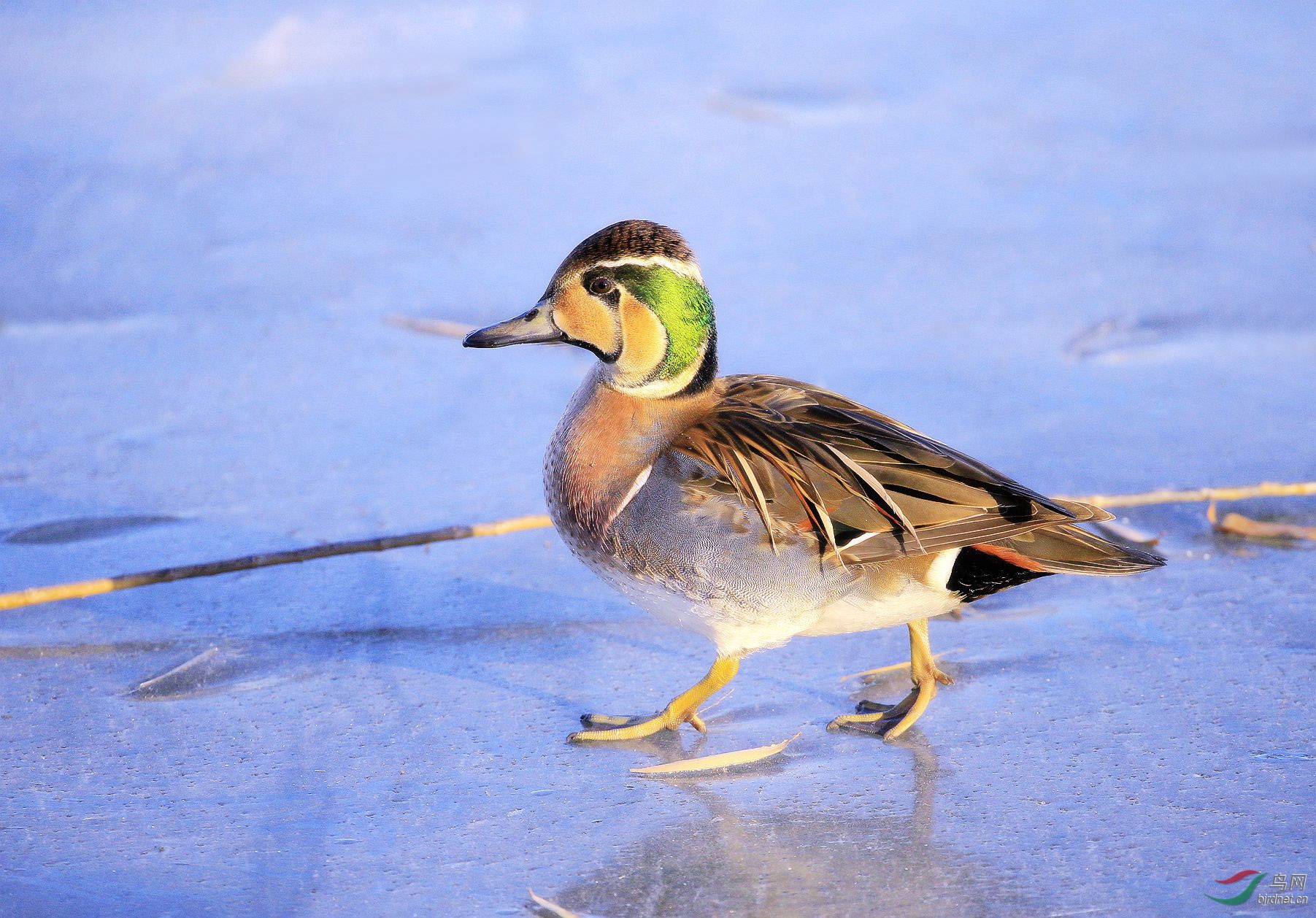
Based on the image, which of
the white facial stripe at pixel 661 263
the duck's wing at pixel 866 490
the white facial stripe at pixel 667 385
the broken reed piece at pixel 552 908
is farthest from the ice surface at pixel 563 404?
the white facial stripe at pixel 661 263

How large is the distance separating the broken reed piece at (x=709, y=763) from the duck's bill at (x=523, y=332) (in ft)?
3.59

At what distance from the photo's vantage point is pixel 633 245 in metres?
3.57

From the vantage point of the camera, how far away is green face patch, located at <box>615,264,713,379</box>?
3.59 metres

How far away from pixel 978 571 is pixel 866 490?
1.09 feet

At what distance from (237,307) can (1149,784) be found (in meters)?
4.59

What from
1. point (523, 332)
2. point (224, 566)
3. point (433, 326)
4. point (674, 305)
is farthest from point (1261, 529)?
point (433, 326)

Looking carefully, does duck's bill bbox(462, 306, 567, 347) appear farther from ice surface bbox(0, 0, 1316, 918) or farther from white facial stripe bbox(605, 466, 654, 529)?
ice surface bbox(0, 0, 1316, 918)

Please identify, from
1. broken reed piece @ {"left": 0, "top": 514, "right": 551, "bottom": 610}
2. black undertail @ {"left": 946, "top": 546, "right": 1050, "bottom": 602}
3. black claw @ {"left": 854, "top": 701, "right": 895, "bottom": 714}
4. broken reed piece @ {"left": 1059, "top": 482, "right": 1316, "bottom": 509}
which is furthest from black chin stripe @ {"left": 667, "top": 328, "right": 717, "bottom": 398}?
broken reed piece @ {"left": 1059, "top": 482, "right": 1316, "bottom": 509}

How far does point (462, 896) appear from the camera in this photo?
273 centimetres

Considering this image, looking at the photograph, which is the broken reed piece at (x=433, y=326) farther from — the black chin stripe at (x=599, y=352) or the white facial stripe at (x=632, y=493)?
the white facial stripe at (x=632, y=493)

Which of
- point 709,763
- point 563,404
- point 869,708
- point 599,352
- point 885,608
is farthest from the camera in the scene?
point 563,404

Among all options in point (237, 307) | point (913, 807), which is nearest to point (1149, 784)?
point (913, 807)

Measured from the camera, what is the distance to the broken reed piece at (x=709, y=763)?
3.26 metres

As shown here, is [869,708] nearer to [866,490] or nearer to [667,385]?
[866,490]
